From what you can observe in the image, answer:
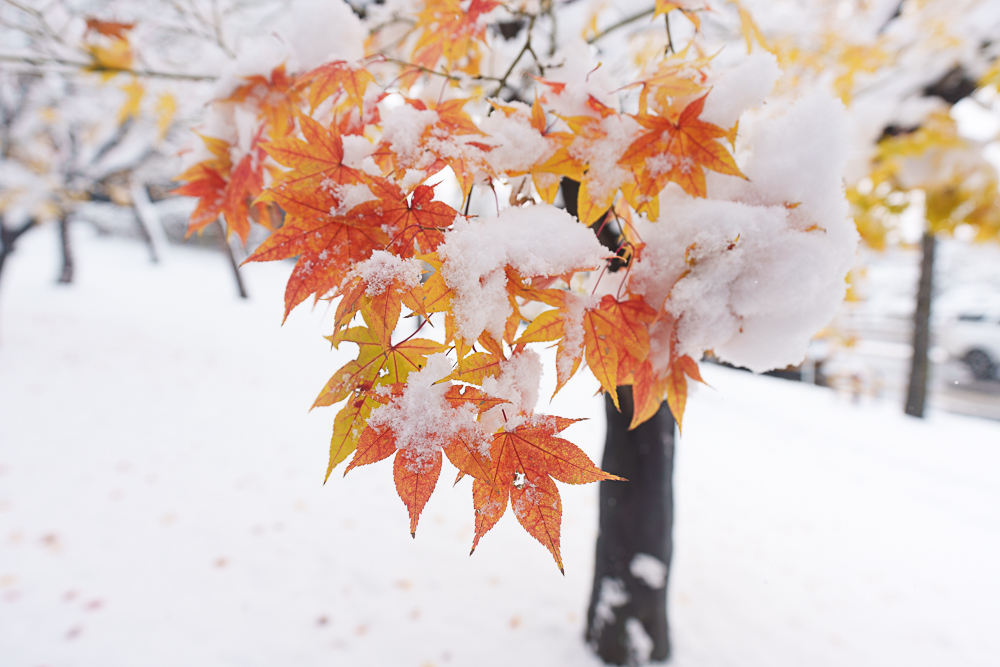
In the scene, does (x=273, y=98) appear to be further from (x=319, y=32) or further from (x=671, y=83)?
(x=671, y=83)

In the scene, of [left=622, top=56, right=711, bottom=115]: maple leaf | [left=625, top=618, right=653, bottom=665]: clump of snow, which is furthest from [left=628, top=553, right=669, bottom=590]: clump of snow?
[left=622, top=56, right=711, bottom=115]: maple leaf

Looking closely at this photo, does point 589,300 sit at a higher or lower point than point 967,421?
higher

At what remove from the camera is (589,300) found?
2.08 feet

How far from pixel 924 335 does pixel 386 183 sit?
23.2 feet

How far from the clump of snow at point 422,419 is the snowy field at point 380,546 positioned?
0.91 feet

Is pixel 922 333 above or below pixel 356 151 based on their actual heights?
below

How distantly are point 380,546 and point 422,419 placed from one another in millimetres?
2245

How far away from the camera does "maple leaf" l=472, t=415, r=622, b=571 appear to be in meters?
0.52

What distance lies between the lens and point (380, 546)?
2395mm

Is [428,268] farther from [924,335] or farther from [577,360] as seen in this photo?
[924,335]

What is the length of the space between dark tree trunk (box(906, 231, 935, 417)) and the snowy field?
776mm

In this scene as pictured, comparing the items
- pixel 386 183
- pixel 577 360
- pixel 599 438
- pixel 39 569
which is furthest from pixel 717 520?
pixel 39 569

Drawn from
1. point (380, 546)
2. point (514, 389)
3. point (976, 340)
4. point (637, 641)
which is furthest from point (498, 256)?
point (976, 340)

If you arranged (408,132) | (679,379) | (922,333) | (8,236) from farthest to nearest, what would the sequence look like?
(8,236)
(922,333)
(679,379)
(408,132)
